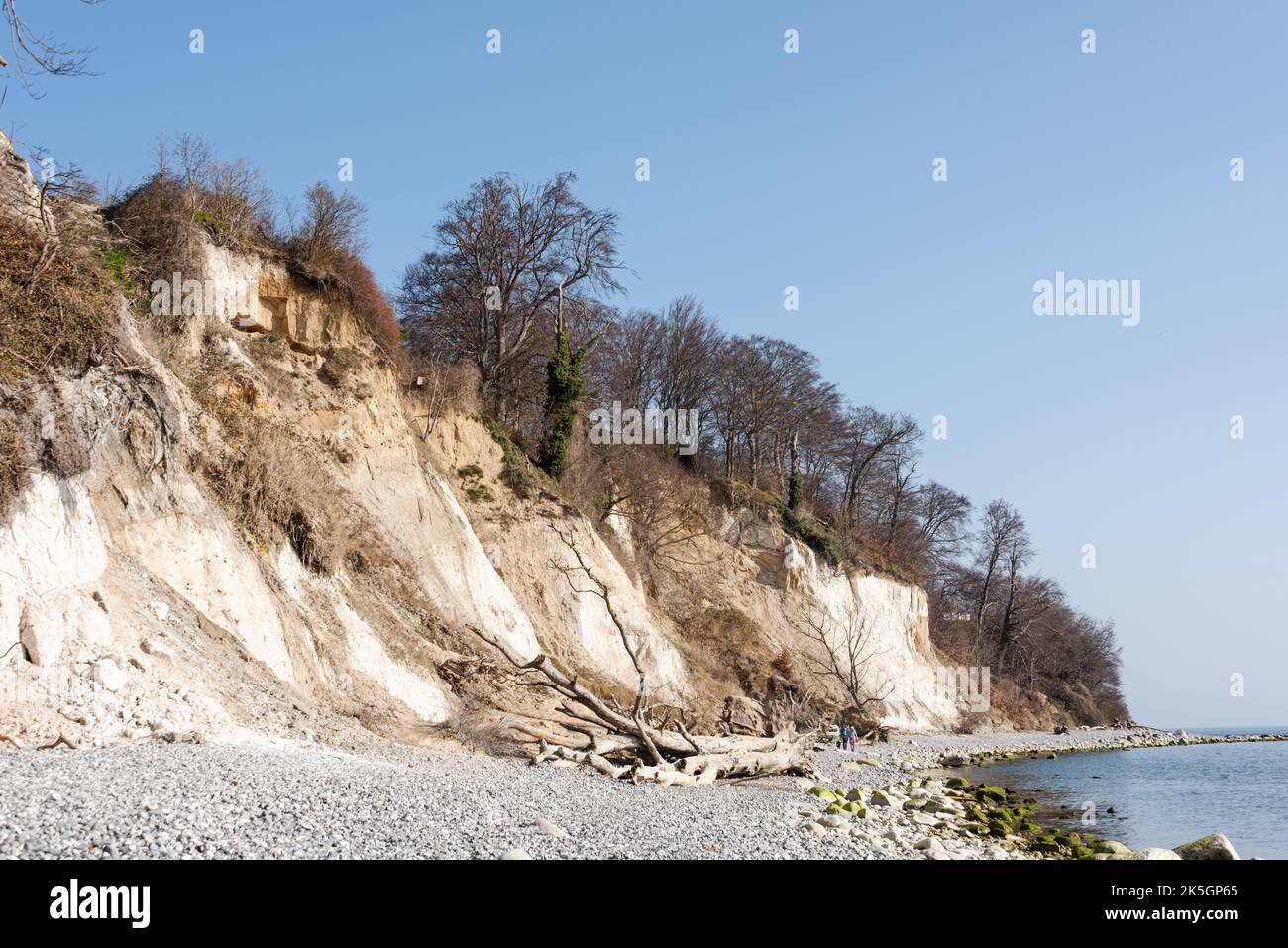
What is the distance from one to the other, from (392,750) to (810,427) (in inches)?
1599

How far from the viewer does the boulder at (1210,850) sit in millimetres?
13461

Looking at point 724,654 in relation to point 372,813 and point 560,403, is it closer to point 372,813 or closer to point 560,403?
point 560,403

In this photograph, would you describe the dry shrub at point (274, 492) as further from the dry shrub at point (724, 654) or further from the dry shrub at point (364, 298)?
the dry shrub at point (724, 654)

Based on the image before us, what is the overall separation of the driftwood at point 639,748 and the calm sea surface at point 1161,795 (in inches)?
246

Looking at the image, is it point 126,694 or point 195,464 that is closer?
point 126,694

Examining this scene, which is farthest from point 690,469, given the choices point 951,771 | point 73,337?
point 73,337

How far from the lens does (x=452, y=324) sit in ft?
114

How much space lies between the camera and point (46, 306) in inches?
541

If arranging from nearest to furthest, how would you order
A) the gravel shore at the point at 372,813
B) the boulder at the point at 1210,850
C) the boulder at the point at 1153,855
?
the gravel shore at the point at 372,813 < the boulder at the point at 1210,850 < the boulder at the point at 1153,855

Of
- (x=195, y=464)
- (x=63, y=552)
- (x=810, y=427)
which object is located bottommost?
(x=63, y=552)

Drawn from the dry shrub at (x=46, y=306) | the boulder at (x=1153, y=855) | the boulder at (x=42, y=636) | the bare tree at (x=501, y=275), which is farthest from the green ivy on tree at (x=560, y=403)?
the boulder at (x=1153, y=855)

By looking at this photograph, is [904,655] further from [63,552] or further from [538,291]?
[63,552]

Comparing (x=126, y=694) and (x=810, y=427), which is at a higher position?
(x=810, y=427)

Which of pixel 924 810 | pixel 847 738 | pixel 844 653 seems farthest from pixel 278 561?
pixel 844 653
